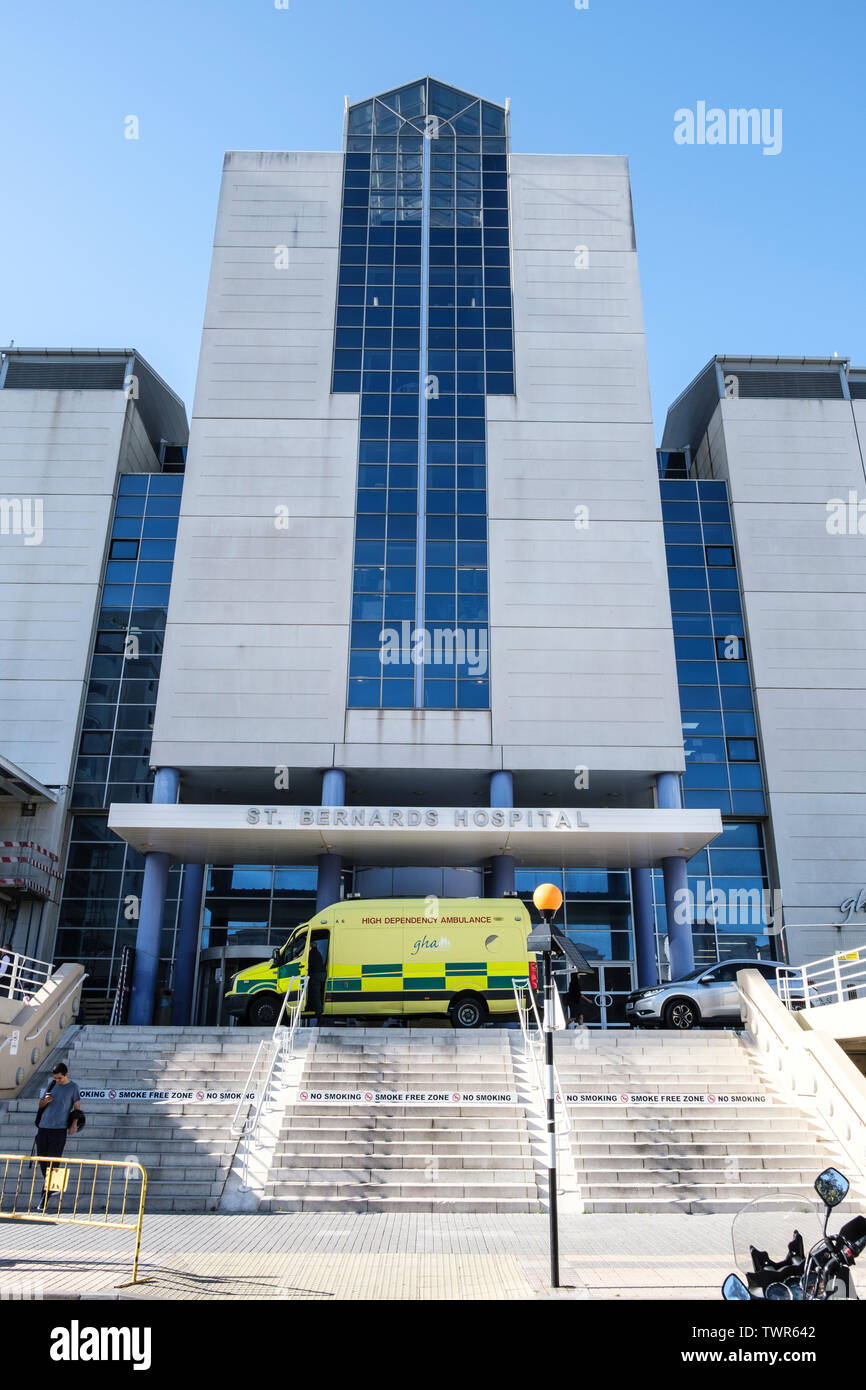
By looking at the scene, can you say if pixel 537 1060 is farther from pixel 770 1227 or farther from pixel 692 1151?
pixel 770 1227

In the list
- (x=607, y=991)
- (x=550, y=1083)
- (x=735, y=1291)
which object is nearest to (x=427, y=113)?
(x=607, y=991)

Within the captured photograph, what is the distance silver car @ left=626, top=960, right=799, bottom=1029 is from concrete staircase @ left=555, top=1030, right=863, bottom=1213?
2.88 m

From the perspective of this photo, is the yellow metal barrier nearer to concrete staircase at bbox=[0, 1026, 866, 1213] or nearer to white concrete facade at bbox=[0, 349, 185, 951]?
concrete staircase at bbox=[0, 1026, 866, 1213]

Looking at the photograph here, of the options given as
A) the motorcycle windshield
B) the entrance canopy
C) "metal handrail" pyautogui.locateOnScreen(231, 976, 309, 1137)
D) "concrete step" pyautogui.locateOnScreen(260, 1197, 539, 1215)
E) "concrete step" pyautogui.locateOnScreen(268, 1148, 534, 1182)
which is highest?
the entrance canopy

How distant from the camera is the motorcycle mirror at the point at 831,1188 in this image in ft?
15.9

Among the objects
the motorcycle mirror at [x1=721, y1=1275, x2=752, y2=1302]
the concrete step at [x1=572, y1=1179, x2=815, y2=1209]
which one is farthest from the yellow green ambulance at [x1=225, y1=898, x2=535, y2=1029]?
the motorcycle mirror at [x1=721, y1=1275, x2=752, y2=1302]

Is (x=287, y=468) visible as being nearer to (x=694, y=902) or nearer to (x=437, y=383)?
(x=437, y=383)

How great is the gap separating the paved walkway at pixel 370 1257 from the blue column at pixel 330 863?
1583cm

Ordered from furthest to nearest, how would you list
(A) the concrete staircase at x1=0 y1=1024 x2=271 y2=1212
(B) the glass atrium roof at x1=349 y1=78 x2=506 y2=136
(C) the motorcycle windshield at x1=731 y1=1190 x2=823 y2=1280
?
(B) the glass atrium roof at x1=349 y1=78 x2=506 y2=136
(A) the concrete staircase at x1=0 y1=1024 x2=271 y2=1212
(C) the motorcycle windshield at x1=731 y1=1190 x2=823 y2=1280

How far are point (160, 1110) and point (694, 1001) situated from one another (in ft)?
35.7

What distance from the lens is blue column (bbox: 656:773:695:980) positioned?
25812 mm

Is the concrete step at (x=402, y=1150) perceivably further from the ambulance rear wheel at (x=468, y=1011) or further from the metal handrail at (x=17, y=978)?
the ambulance rear wheel at (x=468, y=1011)

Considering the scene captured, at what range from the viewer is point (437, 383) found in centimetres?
3338

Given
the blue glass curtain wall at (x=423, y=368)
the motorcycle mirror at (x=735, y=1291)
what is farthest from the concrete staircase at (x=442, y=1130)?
Answer: the blue glass curtain wall at (x=423, y=368)
